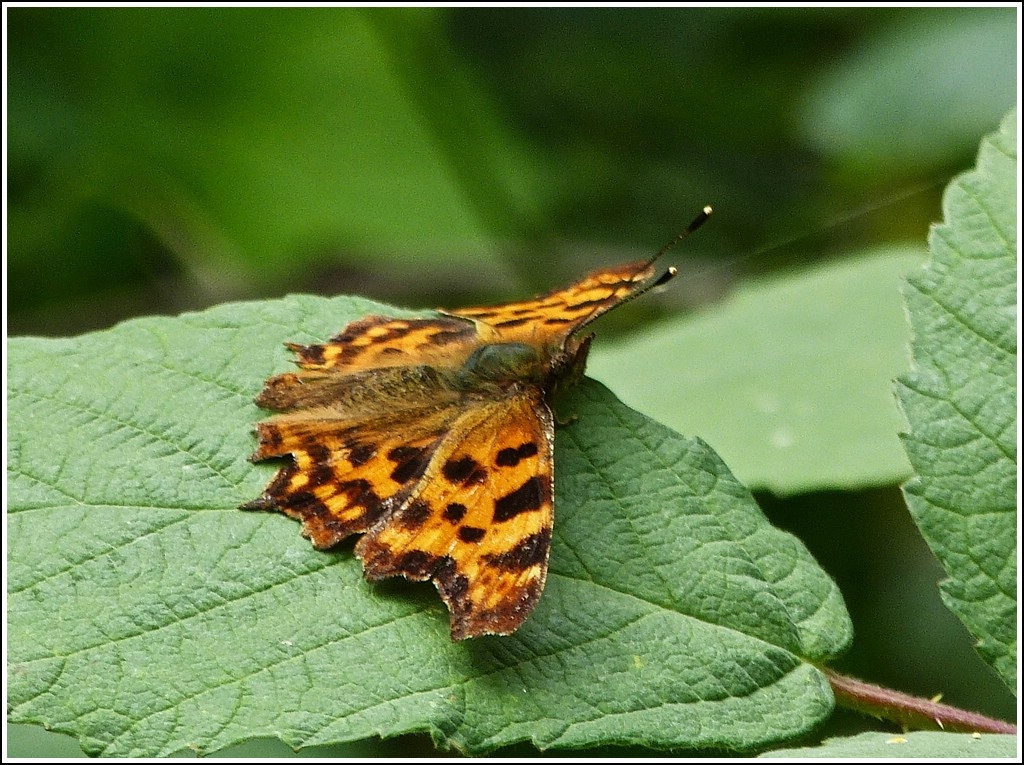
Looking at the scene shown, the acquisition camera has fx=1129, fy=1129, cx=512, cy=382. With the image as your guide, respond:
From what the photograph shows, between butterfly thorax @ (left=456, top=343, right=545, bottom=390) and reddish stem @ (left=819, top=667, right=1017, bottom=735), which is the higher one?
butterfly thorax @ (left=456, top=343, right=545, bottom=390)

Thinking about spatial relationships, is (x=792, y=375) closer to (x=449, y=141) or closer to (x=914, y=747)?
(x=914, y=747)

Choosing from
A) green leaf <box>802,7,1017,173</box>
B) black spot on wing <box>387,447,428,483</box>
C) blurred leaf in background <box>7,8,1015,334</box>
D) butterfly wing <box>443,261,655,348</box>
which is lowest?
black spot on wing <box>387,447,428,483</box>

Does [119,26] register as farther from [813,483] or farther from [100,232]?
[813,483]

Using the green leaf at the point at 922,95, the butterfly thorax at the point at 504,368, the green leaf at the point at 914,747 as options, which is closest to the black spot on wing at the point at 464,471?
the butterfly thorax at the point at 504,368

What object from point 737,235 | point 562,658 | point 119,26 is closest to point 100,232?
point 119,26

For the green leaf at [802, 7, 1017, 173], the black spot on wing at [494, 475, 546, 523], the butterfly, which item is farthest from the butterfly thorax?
the green leaf at [802, 7, 1017, 173]

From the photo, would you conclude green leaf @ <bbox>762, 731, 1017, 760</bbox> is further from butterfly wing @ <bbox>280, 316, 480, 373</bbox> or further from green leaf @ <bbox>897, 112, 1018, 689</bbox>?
butterfly wing @ <bbox>280, 316, 480, 373</bbox>

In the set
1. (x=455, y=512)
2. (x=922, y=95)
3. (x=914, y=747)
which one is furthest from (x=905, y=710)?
(x=922, y=95)
